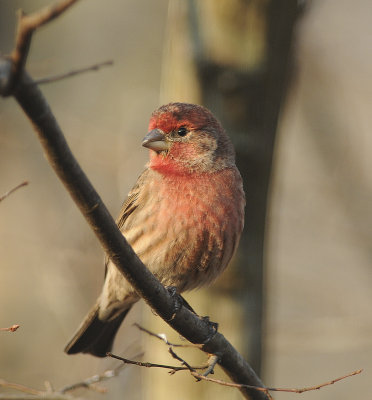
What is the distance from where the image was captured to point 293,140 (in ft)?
36.0

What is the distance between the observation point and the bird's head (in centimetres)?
560

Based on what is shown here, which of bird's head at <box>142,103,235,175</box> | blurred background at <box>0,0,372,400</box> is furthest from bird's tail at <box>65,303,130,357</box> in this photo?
bird's head at <box>142,103,235,175</box>

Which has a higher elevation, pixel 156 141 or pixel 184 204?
pixel 156 141

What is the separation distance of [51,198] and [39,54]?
3666mm

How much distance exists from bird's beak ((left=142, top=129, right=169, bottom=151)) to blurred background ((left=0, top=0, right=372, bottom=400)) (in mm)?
707

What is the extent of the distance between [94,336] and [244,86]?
2.77 metres

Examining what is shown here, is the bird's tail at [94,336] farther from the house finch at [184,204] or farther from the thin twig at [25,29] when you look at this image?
the thin twig at [25,29]

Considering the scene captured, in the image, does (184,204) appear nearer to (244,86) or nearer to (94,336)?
(244,86)

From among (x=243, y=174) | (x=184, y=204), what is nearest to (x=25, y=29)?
(x=184, y=204)

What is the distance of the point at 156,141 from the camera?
560 cm

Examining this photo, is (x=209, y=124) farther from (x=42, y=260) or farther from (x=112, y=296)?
(x=42, y=260)

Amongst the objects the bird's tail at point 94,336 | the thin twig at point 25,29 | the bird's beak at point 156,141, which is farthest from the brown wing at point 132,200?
the thin twig at point 25,29

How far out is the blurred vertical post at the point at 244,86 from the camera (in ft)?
19.7

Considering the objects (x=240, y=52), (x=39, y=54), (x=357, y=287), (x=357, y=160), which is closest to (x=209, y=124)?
(x=240, y=52)
